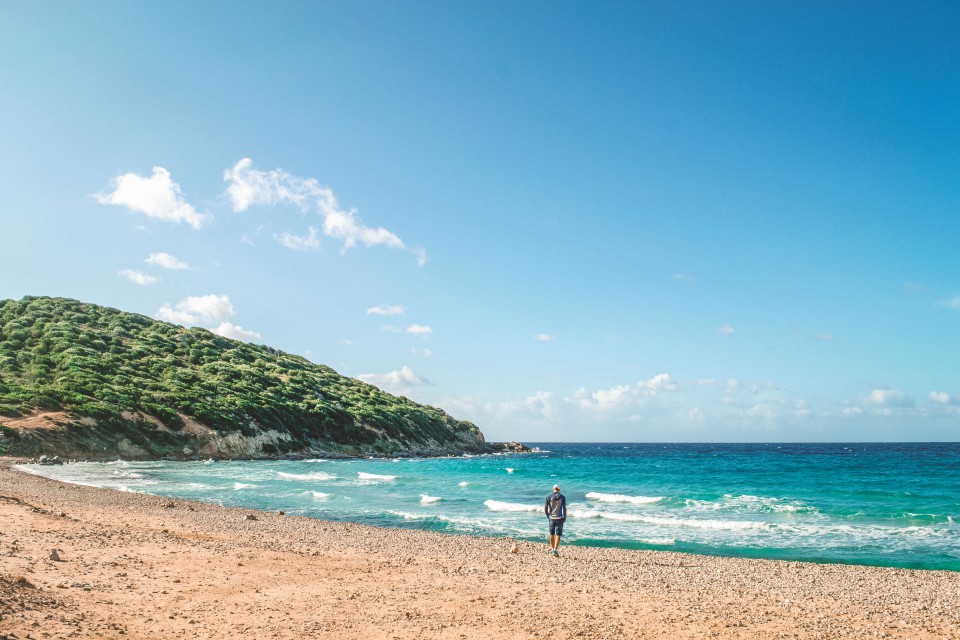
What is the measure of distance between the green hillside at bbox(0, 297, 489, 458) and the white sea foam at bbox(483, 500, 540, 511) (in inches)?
1661

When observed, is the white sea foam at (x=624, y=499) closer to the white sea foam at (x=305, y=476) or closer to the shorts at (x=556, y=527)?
the shorts at (x=556, y=527)

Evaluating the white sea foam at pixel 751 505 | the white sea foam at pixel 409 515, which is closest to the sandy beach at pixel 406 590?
the white sea foam at pixel 409 515

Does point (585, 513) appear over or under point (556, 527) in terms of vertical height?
under

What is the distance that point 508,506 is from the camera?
3106 cm

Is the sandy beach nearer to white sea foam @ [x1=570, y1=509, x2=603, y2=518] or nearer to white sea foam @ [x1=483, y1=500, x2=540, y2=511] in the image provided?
white sea foam @ [x1=570, y1=509, x2=603, y2=518]

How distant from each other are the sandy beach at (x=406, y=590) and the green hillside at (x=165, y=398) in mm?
43841

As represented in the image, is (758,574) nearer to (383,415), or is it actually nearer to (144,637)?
(144,637)

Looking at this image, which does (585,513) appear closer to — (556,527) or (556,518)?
(556,527)

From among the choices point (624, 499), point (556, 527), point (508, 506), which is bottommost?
point (624, 499)

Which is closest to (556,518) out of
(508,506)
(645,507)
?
(508,506)

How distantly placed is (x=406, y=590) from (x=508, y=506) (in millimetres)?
19461

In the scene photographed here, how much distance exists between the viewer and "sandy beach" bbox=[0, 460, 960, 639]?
9.64 metres

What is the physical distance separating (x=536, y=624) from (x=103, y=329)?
4000 inches

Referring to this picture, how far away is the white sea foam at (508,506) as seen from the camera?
30.2 metres
